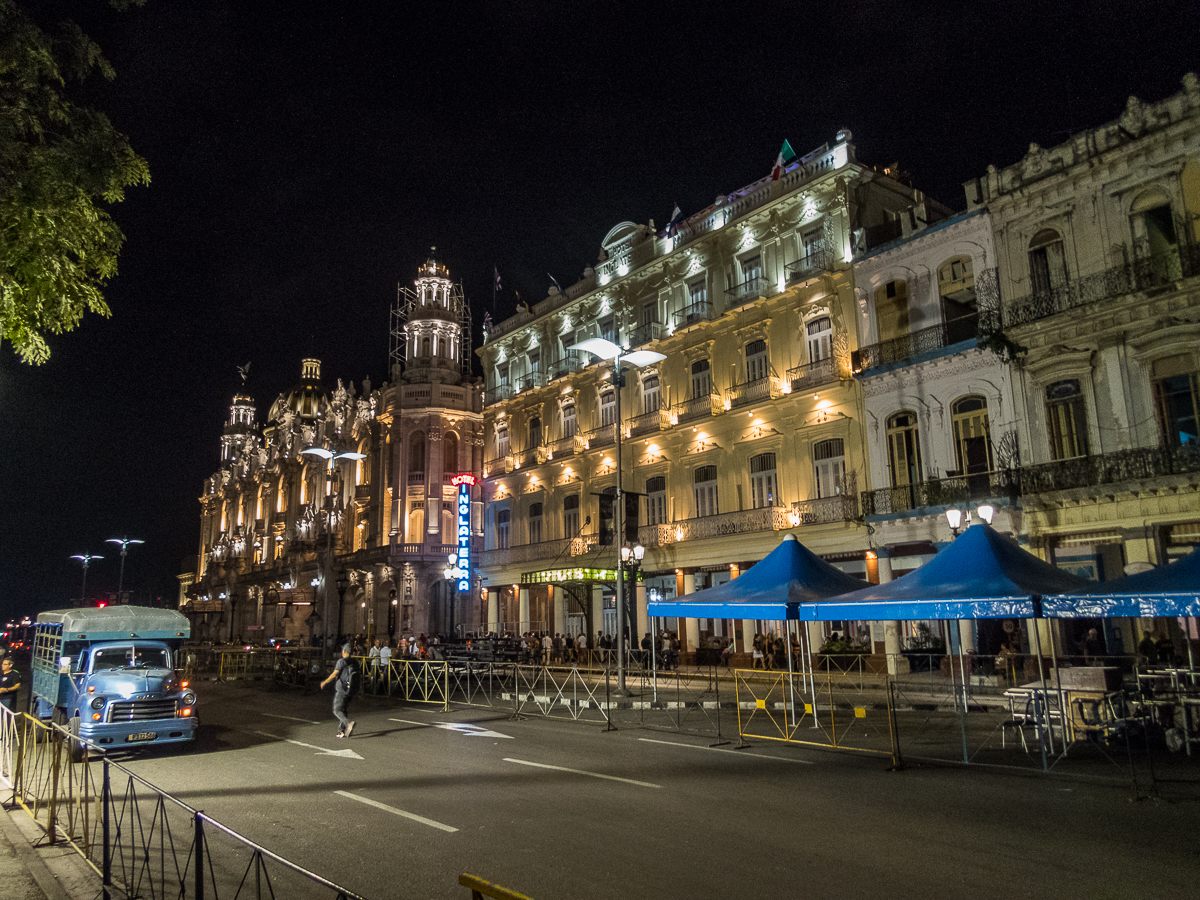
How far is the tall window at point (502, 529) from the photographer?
1684 inches

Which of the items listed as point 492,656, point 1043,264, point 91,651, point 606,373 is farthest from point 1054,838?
point 606,373

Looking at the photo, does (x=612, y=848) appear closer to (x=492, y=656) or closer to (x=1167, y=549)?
(x=1167, y=549)

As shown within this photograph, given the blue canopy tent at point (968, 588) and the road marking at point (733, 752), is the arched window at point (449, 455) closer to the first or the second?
the road marking at point (733, 752)

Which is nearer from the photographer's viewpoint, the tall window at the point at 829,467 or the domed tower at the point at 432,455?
the tall window at the point at 829,467

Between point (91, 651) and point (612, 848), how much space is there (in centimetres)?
1134

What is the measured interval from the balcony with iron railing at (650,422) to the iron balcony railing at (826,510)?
752 cm

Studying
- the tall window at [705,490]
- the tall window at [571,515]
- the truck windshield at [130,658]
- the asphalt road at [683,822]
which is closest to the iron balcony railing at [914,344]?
the tall window at [705,490]

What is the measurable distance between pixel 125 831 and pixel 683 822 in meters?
6.09

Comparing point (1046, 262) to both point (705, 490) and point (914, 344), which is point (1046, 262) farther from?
point (705, 490)

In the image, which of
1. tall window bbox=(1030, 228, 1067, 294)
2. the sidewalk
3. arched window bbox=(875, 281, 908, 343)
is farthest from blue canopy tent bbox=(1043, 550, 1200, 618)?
arched window bbox=(875, 281, 908, 343)

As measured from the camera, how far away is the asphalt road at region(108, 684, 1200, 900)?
645cm

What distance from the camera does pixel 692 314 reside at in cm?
3294

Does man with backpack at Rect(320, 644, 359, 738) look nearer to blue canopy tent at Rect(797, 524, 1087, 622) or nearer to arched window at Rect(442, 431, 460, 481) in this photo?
blue canopy tent at Rect(797, 524, 1087, 622)

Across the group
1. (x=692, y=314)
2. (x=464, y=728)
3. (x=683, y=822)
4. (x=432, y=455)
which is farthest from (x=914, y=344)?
(x=432, y=455)
